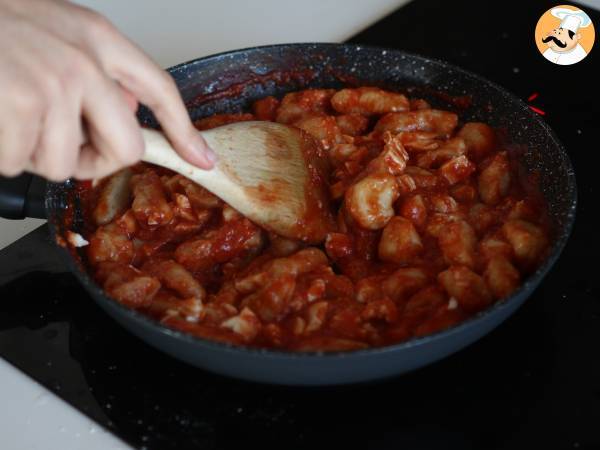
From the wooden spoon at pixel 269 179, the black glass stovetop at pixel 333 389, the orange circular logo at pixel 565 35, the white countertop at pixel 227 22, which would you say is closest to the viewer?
the black glass stovetop at pixel 333 389

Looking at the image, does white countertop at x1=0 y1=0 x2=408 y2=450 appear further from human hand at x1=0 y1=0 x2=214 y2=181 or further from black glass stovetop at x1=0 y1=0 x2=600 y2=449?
human hand at x1=0 y1=0 x2=214 y2=181

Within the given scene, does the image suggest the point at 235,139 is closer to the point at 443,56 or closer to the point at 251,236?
the point at 251,236

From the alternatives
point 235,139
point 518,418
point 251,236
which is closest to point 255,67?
point 235,139

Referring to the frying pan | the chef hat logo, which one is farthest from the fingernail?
the chef hat logo

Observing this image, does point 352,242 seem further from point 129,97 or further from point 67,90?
point 67,90

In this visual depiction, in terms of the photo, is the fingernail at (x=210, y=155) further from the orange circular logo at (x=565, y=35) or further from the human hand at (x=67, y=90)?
the orange circular logo at (x=565, y=35)

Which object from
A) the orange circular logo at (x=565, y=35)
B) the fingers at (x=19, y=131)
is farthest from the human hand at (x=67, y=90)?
the orange circular logo at (x=565, y=35)

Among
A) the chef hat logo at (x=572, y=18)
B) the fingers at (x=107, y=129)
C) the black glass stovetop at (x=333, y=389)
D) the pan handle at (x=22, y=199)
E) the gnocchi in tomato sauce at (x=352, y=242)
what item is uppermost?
the fingers at (x=107, y=129)
